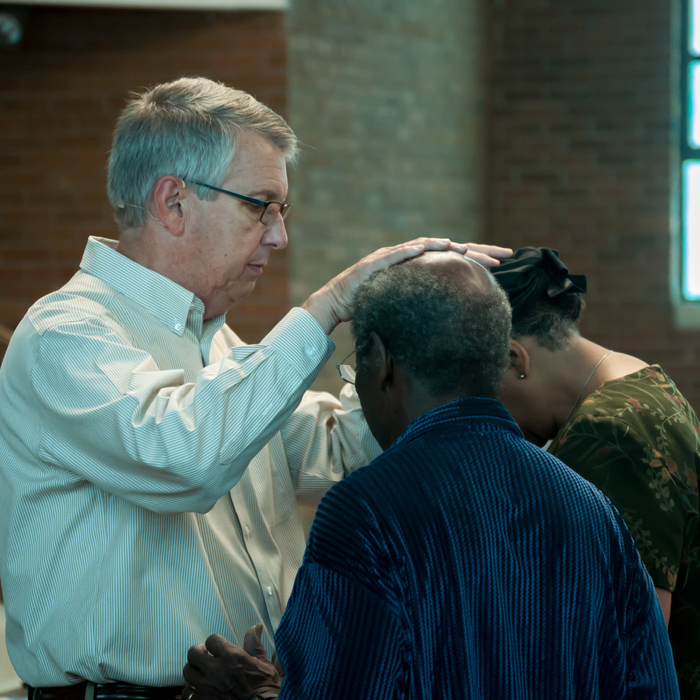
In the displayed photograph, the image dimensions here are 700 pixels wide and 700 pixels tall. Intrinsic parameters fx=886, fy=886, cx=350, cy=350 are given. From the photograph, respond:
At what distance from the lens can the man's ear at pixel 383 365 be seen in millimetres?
1338

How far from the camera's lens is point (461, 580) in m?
1.17

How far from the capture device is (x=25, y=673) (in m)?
1.69

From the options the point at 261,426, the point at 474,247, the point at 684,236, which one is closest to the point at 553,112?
the point at 684,236

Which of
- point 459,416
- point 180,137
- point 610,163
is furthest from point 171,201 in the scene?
point 610,163

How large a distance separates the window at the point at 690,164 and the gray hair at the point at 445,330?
213 inches

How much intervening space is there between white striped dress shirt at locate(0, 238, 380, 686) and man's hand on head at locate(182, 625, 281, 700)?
0.13 m

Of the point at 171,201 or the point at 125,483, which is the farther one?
the point at 171,201

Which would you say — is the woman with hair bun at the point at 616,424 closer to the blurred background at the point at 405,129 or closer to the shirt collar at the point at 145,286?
the shirt collar at the point at 145,286

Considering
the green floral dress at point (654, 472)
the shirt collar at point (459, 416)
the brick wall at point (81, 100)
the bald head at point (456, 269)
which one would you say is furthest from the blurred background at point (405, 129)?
the shirt collar at point (459, 416)

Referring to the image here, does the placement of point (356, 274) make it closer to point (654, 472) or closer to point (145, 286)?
point (145, 286)

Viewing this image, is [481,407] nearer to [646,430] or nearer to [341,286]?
[341,286]

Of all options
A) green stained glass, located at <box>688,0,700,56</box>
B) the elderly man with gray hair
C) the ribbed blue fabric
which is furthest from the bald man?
green stained glass, located at <box>688,0,700,56</box>

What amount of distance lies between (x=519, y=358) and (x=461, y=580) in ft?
2.69

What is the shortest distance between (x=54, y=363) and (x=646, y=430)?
1133 millimetres
